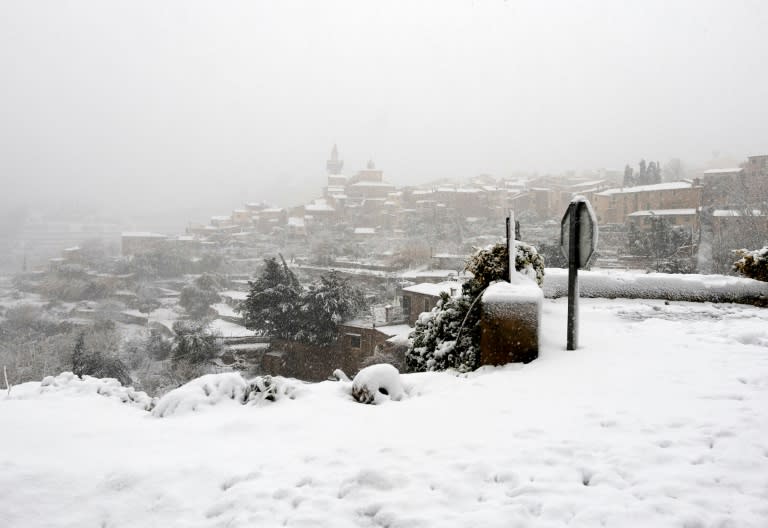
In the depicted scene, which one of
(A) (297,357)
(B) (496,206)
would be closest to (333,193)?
(B) (496,206)

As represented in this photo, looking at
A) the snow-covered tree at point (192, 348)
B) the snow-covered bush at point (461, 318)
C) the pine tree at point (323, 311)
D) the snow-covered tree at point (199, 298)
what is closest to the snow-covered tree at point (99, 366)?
the snow-covered tree at point (192, 348)

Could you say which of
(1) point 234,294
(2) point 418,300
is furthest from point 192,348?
(1) point 234,294

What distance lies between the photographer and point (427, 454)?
Answer: 2.59 meters

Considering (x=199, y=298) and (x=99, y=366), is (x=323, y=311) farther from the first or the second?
(x=199, y=298)

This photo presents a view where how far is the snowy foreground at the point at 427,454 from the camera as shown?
2080mm

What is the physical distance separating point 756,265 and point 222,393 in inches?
310

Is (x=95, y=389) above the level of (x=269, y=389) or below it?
below

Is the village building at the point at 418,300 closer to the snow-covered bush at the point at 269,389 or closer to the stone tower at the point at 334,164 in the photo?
the snow-covered bush at the point at 269,389

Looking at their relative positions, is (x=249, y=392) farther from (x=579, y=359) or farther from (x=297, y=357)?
(x=297, y=357)

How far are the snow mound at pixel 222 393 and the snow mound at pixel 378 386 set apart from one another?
50 centimetres

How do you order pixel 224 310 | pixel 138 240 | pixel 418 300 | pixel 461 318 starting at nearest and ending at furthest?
pixel 461 318
pixel 418 300
pixel 224 310
pixel 138 240

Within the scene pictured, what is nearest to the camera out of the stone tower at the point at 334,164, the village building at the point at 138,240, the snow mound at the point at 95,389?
the snow mound at the point at 95,389

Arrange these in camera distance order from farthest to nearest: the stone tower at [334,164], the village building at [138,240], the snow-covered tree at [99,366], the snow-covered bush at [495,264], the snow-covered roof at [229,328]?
1. the stone tower at [334,164]
2. the village building at [138,240]
3. the snow-covered roof at [229,328]
4. the snow-covered tree at [99,366]
5. the snow-covered bush at [495,264]

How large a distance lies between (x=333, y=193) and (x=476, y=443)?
3064 inches
